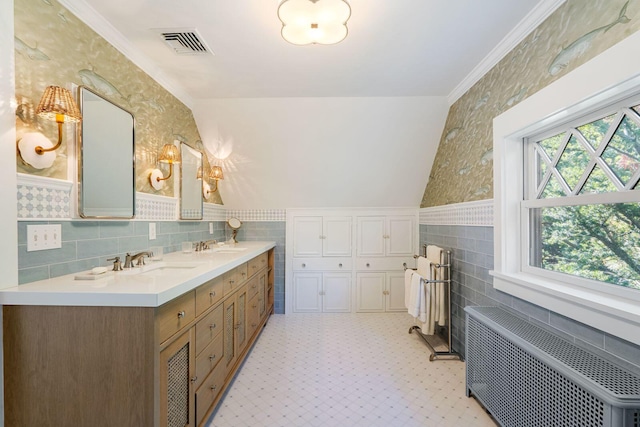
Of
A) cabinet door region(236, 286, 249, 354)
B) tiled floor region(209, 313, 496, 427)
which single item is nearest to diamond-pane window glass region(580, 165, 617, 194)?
tiled floor region(209, 313, 496, 427)

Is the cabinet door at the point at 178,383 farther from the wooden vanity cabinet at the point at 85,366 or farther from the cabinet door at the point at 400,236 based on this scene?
the cabinet door at the point at 400,236

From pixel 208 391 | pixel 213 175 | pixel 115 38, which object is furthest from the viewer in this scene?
pixel 213 175

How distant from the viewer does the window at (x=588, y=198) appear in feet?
4.36

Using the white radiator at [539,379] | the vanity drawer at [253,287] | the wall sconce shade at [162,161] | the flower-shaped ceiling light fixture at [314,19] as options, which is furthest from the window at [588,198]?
the wall sconce shade at [162,161]

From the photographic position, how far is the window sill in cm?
118

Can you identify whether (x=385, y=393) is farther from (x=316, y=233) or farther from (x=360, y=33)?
(x=360, y=33)

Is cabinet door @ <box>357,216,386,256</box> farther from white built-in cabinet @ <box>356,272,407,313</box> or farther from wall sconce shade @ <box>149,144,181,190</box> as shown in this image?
wall sconce shade @ <box>149,144,181,190</box>

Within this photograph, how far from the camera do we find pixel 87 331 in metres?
1.20

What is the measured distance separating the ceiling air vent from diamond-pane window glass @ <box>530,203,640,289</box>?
2.48 m

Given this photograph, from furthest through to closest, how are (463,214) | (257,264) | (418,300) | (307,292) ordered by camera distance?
1. (307,292)
2. (257,264)
3. (418,300)
4. (463,214)

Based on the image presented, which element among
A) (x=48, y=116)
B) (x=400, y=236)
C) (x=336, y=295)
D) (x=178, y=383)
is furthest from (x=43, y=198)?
(x=400, y=236)

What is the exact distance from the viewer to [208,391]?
68.2 inches

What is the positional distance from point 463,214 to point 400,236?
1290mm

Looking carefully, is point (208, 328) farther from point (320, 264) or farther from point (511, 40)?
point (511, 40)
